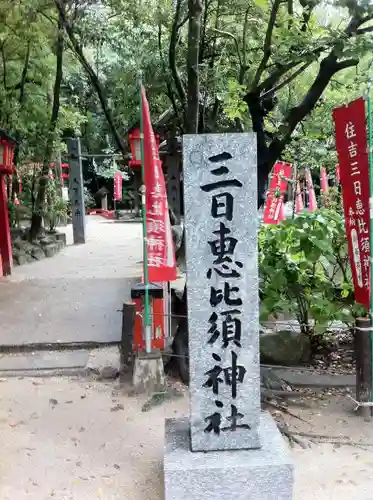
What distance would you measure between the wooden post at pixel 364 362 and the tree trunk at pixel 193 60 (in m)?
2.66

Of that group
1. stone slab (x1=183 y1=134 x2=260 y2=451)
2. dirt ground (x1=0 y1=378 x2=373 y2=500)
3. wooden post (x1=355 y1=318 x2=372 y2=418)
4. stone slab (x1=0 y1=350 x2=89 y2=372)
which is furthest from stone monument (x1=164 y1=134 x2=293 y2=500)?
stone slab (x1=0 y1=350 x2=89 y2=372)

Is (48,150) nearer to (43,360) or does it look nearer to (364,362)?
(43,360)

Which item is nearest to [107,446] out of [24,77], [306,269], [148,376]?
[148,376]

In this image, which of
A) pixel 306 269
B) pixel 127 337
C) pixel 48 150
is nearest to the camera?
pixel 127 337

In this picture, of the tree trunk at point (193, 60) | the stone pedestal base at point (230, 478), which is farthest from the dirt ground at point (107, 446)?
the tree trunk at point (193, 60)

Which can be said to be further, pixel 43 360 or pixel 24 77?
pixel 24 77

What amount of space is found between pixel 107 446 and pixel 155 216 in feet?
7.21

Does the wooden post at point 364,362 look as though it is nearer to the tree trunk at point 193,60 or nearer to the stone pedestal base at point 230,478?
the stone pedestal base at point 230,478

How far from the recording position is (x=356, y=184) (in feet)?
14.8

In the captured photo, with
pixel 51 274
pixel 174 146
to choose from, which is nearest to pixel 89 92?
pixel 174 146

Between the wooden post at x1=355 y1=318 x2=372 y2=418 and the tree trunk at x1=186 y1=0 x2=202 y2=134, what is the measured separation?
2.66 m

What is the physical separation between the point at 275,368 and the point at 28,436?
2.72 m

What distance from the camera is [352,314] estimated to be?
16.7ft

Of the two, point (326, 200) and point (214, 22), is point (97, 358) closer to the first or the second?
point (214, 22)
